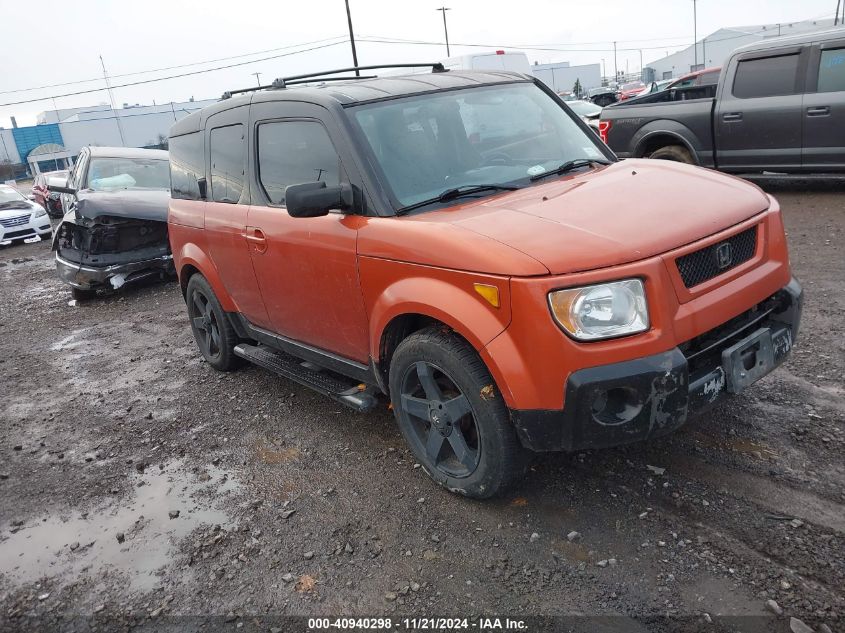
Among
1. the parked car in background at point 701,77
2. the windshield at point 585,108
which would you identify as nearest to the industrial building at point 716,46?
the windshield at point 585,108

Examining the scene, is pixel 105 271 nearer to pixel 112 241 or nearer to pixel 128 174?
pixel 112 241

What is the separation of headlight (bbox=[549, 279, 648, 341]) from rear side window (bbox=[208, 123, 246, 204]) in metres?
2.60

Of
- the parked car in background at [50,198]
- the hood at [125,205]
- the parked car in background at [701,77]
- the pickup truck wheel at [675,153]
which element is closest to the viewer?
the hood at [125,205]

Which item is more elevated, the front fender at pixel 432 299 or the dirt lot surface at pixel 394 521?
the front fender at pixel 432 299

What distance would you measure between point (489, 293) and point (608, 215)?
0.63m

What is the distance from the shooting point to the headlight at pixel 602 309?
2.62 m

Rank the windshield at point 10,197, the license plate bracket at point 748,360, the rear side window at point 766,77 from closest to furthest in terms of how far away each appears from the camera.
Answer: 1. the license plate bracket at point 748,360
2. the rear side window at point 766,77
3. the windshield at point 10,197

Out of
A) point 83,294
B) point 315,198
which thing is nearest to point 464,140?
point 315,198

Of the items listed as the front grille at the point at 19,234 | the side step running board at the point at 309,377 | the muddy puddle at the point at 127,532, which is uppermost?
the side step running board at the point at 309,377

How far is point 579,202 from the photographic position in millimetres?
3086

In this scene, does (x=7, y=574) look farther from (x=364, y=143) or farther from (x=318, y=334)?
(x=364, y=143)

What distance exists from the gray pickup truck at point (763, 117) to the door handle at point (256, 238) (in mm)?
7007

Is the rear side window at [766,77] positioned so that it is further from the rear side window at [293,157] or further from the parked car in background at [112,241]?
the parked car in background at [112,241]

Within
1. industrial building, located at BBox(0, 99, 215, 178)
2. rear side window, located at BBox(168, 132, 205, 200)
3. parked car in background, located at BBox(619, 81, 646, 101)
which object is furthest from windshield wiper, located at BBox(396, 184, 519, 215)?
industrial building, located at BBox(0, 99, 215, 178)
